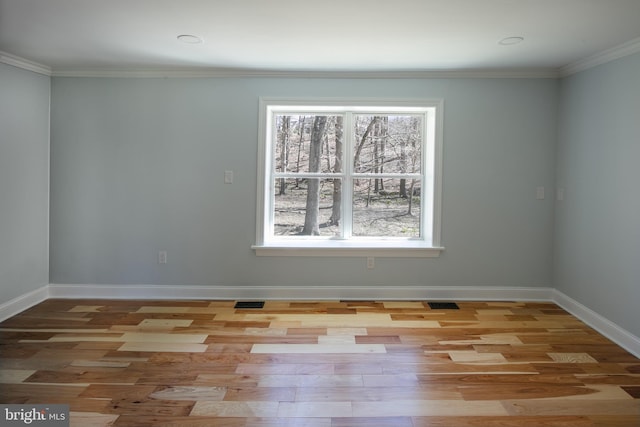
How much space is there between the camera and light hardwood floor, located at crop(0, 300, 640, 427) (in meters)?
2.20

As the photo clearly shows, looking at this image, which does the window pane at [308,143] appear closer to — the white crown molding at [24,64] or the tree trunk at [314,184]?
the tree trunk at [314,184]

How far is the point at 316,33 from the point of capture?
115 inches

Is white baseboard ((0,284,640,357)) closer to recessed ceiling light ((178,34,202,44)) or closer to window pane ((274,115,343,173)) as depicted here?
window pane ((274,115,343,173))

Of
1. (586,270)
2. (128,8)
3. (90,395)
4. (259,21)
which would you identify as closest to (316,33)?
(259,21)

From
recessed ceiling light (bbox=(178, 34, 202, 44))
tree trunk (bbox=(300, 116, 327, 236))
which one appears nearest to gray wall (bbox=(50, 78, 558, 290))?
tree trunk (bbox=(300, 116, 327, 236))

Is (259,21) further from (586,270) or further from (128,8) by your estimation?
(586,270)

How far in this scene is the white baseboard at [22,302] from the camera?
3528mm

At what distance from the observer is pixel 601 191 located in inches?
134

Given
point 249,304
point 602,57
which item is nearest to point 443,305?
point 249,304

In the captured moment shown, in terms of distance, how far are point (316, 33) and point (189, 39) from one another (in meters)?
0.95

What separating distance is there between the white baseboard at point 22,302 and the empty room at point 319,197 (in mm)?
22

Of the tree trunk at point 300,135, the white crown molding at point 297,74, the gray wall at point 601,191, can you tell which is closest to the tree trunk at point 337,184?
the tree trunk at point 300,135

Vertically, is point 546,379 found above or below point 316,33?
below

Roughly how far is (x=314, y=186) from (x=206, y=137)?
1.16 meters
